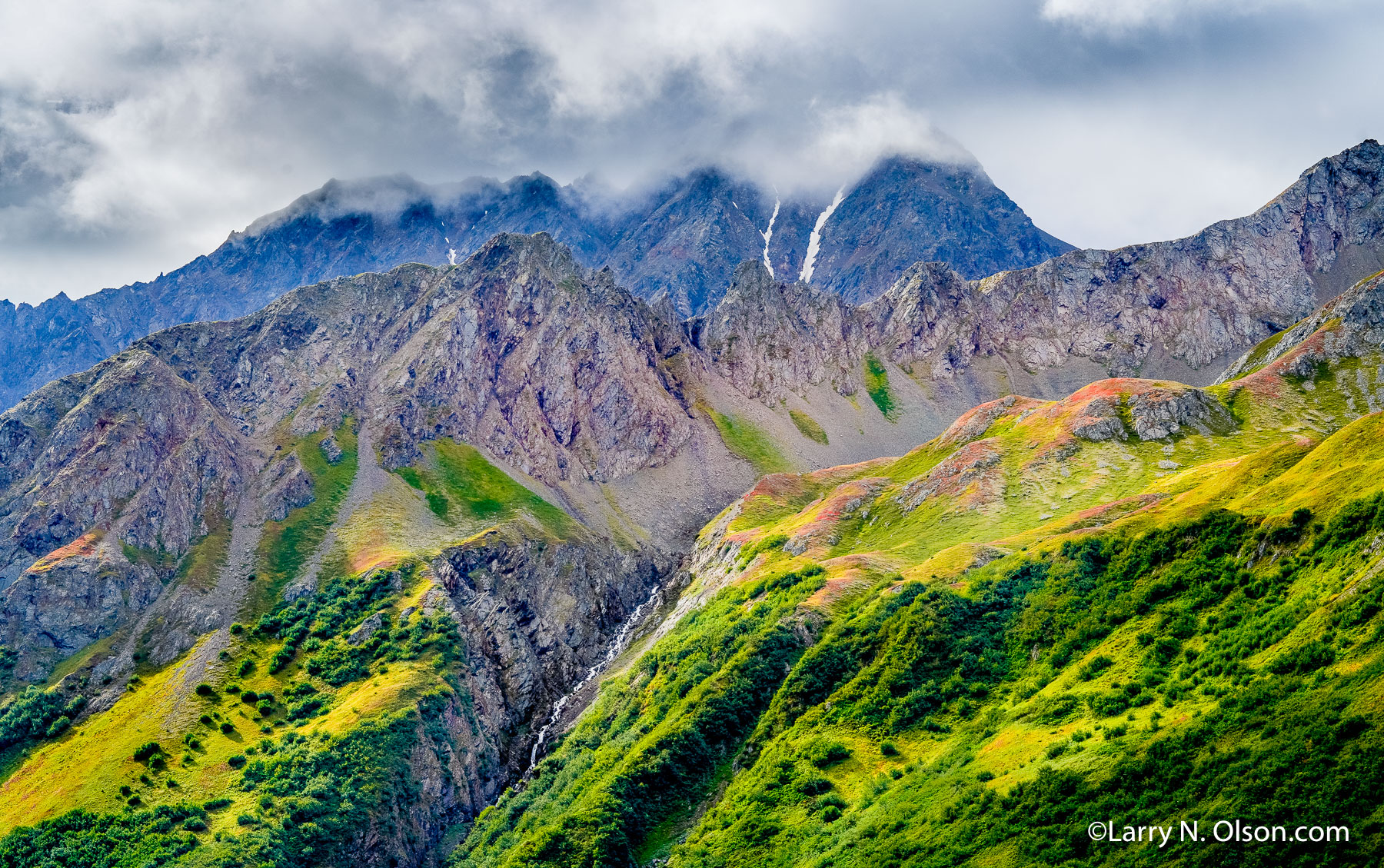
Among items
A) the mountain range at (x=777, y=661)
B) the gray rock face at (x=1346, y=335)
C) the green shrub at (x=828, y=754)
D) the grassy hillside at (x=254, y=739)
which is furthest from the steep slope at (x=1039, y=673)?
the grassy hillside at (x=254, y=739)

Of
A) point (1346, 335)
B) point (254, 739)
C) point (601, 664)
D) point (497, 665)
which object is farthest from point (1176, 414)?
point (254, 739)

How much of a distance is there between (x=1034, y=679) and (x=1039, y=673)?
1220mm

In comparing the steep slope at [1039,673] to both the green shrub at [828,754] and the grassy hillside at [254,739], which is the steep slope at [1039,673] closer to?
the green shrub at [828,754]

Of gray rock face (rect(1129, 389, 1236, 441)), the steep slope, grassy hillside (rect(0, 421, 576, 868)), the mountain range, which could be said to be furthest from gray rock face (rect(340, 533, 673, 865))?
gray rock face (rect(1129, 389, 1236, 441))

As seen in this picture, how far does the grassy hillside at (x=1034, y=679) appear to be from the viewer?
45.0m

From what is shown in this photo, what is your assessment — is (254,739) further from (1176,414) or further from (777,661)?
(1176,414)

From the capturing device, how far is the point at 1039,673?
7825 cm

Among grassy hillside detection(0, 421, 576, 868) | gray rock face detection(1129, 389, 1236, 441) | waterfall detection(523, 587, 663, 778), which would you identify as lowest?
waterfall detection(523, 587, 663, 778)

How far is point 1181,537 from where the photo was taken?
7838 cm

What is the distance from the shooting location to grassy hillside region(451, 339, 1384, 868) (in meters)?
45.0

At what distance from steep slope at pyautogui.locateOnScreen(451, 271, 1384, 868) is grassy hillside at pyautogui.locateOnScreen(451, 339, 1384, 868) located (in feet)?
0.97

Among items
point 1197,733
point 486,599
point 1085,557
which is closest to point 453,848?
point 486,599

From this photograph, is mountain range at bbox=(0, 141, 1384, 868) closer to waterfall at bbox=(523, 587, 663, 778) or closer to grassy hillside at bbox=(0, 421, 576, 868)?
grassy hillside at bbox=(0, 421, 576, 868)

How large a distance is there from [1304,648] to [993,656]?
3768 centimetres
